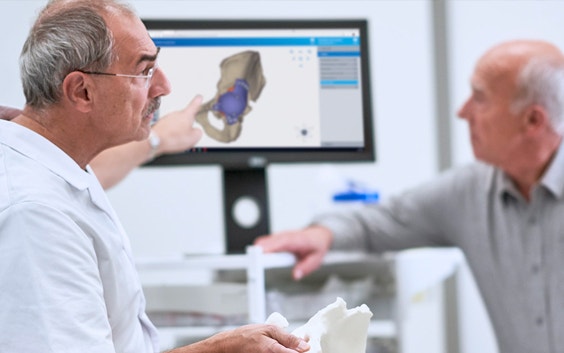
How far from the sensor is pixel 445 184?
248 centimetres

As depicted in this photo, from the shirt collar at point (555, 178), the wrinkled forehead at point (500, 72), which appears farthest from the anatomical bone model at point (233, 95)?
the shirt collar at point (555, 178)

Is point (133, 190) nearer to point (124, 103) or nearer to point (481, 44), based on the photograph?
point (481, 44)

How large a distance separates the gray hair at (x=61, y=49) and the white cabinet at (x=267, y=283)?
78 cm

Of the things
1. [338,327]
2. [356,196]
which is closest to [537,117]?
[356,196]

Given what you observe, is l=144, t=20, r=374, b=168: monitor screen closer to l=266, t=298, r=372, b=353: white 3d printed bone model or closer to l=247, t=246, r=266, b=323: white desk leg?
l=247, t=246, r=266, b=323: white desk leg

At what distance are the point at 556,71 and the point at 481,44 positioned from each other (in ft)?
3.01

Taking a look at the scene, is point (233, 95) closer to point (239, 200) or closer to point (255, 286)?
point (239, 200)

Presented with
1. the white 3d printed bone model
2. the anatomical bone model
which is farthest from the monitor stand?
the white 3d printed bone model

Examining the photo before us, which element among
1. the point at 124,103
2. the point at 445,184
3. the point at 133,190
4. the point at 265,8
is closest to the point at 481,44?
the point at 265,8

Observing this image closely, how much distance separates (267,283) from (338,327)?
3.39ft

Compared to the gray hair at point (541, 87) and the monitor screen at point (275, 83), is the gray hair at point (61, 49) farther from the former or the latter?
the gray hair at point (541, 87)

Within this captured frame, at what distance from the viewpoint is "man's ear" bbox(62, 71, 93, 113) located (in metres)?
1.47

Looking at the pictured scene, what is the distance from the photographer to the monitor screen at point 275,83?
86.9 inches

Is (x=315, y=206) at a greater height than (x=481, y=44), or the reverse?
(x=481, y=44)
